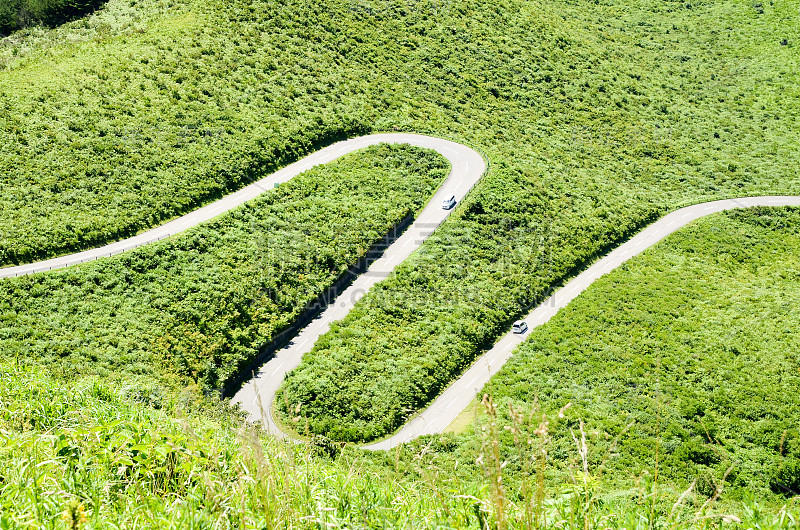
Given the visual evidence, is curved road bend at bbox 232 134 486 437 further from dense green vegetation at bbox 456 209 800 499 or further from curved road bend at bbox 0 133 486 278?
dense green vegetation at bbox 456 209 800 499

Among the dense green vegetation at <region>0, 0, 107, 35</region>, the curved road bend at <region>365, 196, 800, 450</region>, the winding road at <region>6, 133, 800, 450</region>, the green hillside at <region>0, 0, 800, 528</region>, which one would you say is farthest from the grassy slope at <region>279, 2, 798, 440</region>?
the dense green vegetation at <region>0, 0, 107, 35</region>

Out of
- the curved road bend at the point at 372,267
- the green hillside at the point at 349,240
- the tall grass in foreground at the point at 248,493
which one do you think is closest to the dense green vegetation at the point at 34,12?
the green hillside at the point at 349,240

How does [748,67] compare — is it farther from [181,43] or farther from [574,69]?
[181,43]

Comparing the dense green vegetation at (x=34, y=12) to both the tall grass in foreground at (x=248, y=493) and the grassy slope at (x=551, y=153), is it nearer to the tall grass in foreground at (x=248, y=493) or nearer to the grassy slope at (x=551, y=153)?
the grassy slope at (x=551, y=153)

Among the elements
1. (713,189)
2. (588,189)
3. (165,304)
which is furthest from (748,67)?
(165,304)

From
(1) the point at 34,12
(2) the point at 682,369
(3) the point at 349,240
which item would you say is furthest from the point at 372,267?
(1) the point at 34,12

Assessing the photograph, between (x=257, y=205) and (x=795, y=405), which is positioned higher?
(x=257, y=205)
